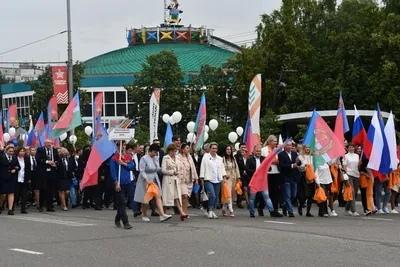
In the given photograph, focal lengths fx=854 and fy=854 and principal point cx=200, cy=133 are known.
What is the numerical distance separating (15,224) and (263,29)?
39.6 m

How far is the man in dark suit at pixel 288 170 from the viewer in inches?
730

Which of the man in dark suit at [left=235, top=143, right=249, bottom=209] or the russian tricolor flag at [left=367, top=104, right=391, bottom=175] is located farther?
the man in dark suit at [left=235, top=143, right=249, bottom=209]

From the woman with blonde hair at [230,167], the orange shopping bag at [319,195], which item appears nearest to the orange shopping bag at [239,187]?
the woman with blonde hair at [230,167]

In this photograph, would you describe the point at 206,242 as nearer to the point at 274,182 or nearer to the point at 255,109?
the point at 274,182

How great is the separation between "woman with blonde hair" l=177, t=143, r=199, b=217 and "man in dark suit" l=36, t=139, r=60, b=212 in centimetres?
487

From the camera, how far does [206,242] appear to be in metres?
13.4

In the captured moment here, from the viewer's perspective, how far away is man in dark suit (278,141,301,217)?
18.5m

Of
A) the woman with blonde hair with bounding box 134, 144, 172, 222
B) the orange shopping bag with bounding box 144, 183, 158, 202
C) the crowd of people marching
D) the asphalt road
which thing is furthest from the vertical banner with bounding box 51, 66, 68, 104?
the orange shopping bag with bounding box 144, 183, 158, 202

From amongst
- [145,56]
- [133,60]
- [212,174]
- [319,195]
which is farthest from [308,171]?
[133,60]

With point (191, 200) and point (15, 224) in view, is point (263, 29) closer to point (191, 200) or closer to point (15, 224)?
point (191, 200)

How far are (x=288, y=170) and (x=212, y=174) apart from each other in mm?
1707

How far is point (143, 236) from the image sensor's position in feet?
47.8

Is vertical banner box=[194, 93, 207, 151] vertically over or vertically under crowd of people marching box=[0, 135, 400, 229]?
over

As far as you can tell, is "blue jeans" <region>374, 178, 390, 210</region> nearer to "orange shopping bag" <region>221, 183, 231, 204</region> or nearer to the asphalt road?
the asphalt road
